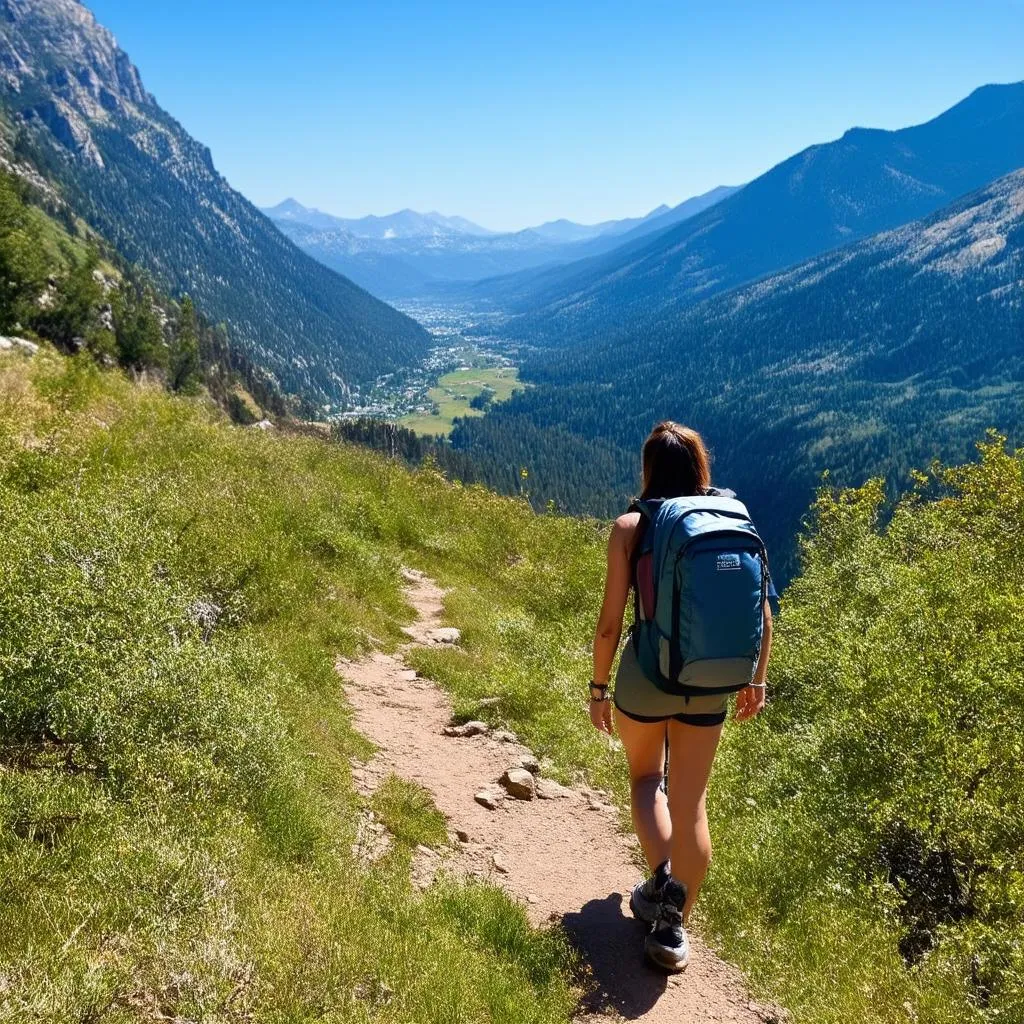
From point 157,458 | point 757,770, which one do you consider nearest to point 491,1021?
point 757,770

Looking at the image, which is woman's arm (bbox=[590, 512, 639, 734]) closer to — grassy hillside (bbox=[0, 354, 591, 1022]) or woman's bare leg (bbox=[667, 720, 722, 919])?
woman's bare leg (bbox=[667, 720, 722, 919])

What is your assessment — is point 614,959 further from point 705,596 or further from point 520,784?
point 705,596

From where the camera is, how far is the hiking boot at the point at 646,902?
184 inches

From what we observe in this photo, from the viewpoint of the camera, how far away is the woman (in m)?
4.39

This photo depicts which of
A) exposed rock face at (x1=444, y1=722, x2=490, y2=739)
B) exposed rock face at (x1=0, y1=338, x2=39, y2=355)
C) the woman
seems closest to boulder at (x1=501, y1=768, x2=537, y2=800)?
exposed rock face at (x1=444, y1=722, x2=490, y2=739)

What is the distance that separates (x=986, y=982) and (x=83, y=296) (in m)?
64.5

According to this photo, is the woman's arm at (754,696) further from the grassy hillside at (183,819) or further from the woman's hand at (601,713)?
the grassy hillside at (183,819)

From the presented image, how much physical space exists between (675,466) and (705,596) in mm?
929

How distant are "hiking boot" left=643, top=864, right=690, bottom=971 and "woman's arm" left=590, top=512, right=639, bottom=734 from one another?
1.37 m

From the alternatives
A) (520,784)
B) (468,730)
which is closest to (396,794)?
(520,784)

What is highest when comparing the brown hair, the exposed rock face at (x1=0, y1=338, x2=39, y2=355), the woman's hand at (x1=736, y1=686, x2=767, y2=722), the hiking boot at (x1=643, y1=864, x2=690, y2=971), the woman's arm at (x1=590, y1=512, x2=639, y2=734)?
the exposed rock face at (x1=0, y1=338, x2=39, y2=355)

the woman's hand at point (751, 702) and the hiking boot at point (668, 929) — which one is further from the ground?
the woman's hand at point (751, 702)

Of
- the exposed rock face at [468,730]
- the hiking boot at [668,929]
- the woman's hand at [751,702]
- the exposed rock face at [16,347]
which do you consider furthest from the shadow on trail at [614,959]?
the exposed rock face at [16,347]

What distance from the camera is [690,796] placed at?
4.57 metres
